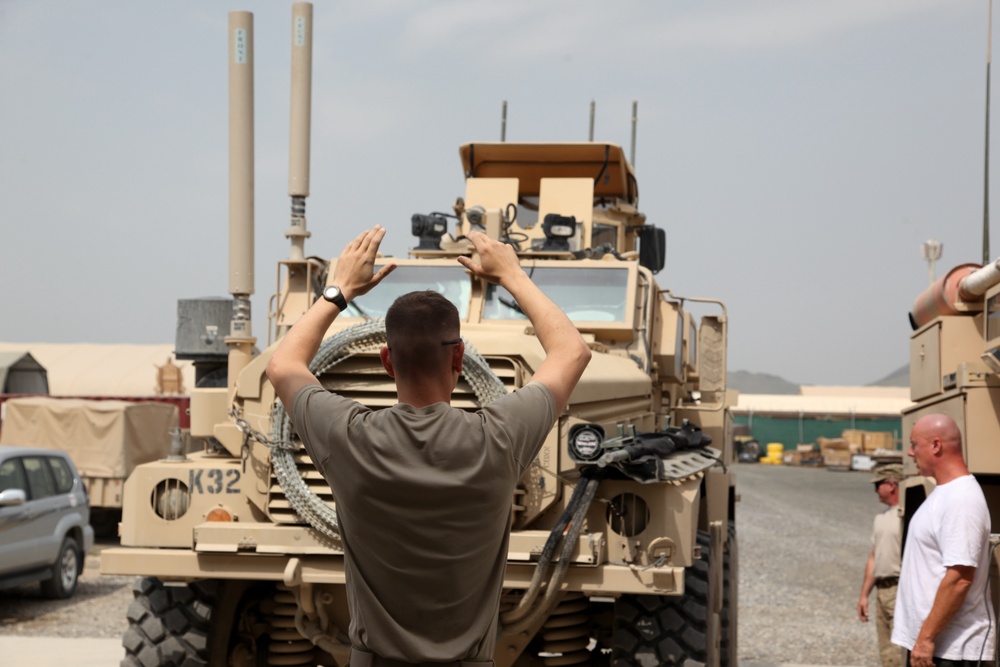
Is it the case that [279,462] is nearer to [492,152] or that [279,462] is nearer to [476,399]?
[476,399]

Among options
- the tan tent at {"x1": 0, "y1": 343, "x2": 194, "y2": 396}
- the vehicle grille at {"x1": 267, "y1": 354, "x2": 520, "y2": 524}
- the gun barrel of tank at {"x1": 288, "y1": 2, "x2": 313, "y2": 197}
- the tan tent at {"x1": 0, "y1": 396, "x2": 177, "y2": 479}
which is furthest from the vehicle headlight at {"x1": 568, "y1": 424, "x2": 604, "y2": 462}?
the tan tent at {"x1": 0, "y1": 343, "x2": 194, "y2": 396}

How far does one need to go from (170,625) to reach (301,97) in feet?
11.3

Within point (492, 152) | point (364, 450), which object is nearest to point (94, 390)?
point (492, 152)

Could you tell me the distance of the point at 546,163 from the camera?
10102 mm

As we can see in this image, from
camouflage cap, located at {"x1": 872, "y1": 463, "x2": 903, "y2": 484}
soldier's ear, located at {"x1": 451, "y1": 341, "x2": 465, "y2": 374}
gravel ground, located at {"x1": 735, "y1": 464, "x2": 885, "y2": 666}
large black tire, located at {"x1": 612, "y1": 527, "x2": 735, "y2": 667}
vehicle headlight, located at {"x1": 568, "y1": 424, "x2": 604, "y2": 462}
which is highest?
soldier's ear, located at {"x1": 451, "y1": 341, "x2": 465, "y2": 374}

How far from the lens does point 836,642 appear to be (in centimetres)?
1133

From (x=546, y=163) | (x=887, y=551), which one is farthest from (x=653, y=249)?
(x=887, y=551)

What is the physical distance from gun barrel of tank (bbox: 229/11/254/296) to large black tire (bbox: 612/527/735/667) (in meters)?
2.95

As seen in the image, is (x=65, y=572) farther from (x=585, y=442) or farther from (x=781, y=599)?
(x=585, y=442)

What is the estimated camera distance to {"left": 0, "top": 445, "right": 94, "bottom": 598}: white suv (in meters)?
12.2

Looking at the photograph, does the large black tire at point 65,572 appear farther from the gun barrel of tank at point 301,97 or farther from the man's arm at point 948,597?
the man's arm at point 948,597

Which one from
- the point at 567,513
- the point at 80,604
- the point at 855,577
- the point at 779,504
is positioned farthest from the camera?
the point at 779,504

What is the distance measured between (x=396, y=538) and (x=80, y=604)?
1125cm

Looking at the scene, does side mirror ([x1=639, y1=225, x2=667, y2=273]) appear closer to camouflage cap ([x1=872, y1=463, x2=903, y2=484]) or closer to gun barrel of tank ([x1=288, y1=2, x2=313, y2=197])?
camouflage cap ([x1=872, y1=463, x2=903, y2=484])
